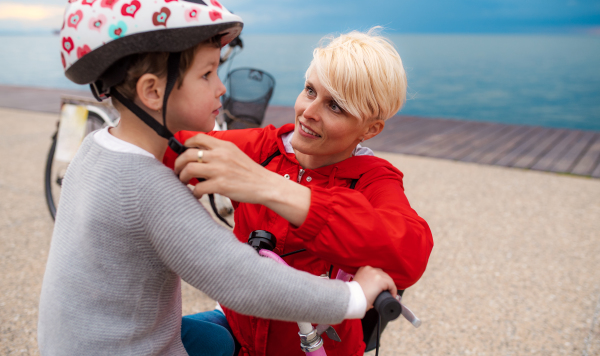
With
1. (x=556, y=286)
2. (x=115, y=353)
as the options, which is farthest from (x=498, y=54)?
(x=115, y=353)

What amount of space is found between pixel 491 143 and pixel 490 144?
70 mm


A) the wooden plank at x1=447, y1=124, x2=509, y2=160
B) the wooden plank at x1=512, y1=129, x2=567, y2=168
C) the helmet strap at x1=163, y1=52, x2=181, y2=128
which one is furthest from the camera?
the wooden plank at x1=447, y1=124, x2=509, y2=160

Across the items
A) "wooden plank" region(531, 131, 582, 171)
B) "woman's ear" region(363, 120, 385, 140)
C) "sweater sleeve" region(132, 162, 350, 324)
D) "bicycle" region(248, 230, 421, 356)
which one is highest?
"woman's ear" region(363, 120, 385, 140)

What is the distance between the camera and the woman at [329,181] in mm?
1079

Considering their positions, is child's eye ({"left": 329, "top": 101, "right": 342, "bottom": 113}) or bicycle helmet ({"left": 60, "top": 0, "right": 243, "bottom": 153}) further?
child's eye ({"left": 329, "top": 101, "right": 342, "bottom": 113})

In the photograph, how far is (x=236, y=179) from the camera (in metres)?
1.04

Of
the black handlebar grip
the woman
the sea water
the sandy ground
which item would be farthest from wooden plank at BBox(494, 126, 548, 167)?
the black handlebar grip

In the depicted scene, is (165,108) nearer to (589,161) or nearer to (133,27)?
(133,27)

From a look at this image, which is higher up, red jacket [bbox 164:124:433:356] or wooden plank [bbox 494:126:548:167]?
red jacket [bbox 164:124:433:356]

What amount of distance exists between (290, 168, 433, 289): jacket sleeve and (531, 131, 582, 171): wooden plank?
5212 millimetres

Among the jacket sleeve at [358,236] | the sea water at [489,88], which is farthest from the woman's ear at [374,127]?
the sea water at [489,88]

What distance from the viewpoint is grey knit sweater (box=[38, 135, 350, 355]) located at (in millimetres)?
960

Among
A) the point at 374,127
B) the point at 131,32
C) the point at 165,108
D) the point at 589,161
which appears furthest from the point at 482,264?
the point at 589,161

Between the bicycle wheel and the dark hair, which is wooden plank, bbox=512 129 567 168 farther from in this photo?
the dark hair
